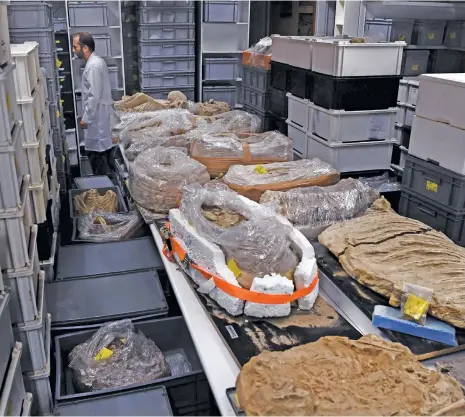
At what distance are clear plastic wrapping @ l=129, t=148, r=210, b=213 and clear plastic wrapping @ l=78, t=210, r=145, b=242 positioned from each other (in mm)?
311

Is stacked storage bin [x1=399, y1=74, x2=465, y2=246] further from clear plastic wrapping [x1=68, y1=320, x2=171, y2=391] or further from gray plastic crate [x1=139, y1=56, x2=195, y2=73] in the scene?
gray plastic crate [x1=139, y1=56, x2=195, y2=73]

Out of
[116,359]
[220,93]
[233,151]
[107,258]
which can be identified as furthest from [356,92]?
[220,93]

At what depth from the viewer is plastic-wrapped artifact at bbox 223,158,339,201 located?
2529 mm

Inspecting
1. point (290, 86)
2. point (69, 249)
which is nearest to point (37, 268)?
point (69, 249)

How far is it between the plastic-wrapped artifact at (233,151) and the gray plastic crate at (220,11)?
2590mm

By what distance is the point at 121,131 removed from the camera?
363 cm

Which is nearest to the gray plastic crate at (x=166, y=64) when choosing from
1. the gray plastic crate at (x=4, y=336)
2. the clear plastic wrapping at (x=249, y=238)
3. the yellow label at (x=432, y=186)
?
the clear plastic wrapping at (x=249, y=238)

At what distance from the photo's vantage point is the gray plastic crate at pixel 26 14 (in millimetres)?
3506

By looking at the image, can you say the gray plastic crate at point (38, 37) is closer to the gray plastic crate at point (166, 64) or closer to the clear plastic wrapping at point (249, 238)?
the gray plastic crate at point (166, 64)

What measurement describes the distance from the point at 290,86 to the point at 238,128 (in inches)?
20.5

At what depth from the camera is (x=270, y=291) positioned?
5.61 ft

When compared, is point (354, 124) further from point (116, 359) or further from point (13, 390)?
point (13, 390)

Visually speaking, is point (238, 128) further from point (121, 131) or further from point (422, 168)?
point (422, 168)

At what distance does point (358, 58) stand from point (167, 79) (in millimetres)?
3101
